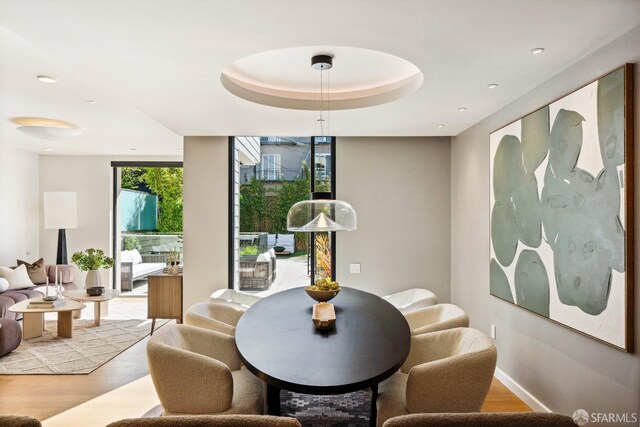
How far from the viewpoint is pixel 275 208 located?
16.1 feet

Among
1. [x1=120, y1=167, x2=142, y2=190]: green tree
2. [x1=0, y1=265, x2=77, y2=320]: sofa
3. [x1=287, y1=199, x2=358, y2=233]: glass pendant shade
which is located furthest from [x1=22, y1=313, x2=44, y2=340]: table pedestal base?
[x1=287, y1=199, x2=358, y2=233]: glass pendant shade

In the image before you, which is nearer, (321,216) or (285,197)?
(321,216)

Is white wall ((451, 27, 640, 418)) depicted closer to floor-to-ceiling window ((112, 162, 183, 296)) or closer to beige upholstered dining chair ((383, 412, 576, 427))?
beige upholstered dining chair ((383, 412, 576, 427))

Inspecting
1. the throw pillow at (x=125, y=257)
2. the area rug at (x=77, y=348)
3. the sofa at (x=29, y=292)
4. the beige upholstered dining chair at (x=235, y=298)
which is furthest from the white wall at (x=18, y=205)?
the beige upholstered dining chair at (x=235, y=298)

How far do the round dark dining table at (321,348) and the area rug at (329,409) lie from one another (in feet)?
A: 2.33

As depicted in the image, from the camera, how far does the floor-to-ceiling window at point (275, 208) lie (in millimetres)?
4719

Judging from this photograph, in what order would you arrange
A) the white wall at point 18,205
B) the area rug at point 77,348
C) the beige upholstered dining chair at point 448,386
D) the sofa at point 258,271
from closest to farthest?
the beige upholstered dining chair at point 448,386 < the area rug at point 77,348 < the sofa at point 258,271 < the white wall at point 18,205

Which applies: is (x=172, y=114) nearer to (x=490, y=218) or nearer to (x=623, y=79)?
(x=490, y=218)

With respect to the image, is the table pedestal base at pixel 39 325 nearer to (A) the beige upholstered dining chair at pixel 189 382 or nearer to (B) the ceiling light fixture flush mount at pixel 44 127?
(B) the ceiling light fixture flush mount at pixel 44 127

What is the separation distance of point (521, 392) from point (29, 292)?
19.5 ft

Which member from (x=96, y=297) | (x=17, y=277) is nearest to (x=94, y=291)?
(x=96, y=297)

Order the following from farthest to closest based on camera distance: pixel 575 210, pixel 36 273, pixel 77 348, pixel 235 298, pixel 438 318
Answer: pixel 36 273 < pixel 77 348 < pixel 235 298 < pixel 438 318 < pixel 575 210

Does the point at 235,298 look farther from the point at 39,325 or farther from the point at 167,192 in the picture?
the point at 167,192

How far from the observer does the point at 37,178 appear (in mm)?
6902
